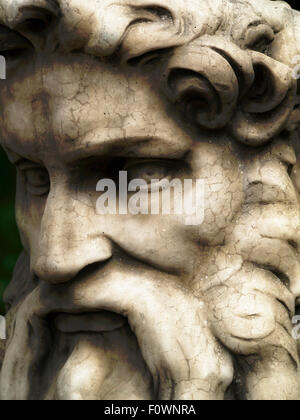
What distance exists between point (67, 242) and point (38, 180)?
10.6 inches

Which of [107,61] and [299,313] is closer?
[107,61]

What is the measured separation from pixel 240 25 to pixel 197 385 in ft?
3.04

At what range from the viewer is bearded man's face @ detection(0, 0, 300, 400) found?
275cm

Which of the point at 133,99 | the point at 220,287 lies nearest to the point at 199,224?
the point at 220,287

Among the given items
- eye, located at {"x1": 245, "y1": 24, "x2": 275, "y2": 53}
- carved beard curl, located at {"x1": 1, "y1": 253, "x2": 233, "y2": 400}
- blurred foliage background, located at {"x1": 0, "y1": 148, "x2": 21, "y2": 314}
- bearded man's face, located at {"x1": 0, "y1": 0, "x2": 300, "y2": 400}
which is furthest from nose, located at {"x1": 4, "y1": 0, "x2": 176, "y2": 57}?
blurred foliage background, located at {"x1": 0, "y1": 148, "x2": 21, "y2": 314}

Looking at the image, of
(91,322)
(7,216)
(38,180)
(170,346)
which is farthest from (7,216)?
(170,346)

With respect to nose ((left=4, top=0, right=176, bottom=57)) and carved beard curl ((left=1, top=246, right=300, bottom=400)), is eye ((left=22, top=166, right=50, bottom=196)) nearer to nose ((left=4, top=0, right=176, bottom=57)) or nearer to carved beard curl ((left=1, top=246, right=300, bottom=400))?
carved beard curl ((left=1, top=246, right=300, bottom=400))

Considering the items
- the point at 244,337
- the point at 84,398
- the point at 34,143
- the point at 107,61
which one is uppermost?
the point at 107,61

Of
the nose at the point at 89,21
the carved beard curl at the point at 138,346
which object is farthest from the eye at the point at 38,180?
the nose at the point at 89,21

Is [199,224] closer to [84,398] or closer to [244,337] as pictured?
[244,337]

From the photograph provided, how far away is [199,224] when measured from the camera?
2.83m

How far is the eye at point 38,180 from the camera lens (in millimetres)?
3008

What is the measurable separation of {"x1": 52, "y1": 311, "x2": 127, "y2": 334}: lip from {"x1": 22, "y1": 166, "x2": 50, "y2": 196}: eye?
35cm

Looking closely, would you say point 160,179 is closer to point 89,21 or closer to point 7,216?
point 89,21
